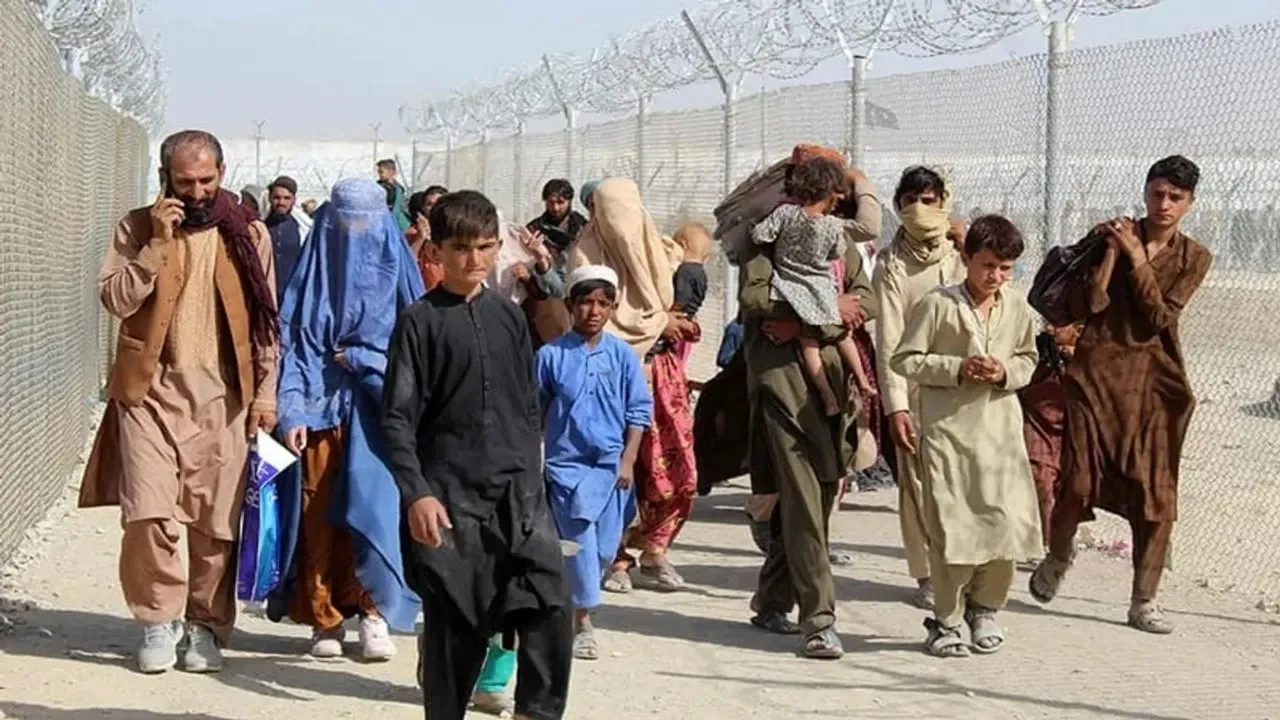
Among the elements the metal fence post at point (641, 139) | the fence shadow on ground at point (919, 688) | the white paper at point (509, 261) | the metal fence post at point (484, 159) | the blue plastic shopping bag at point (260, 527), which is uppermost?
the metal fence post at point (484, 159)

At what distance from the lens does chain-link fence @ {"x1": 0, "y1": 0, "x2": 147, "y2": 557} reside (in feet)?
27.0

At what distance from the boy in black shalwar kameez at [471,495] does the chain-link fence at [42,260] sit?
3235 millimetres

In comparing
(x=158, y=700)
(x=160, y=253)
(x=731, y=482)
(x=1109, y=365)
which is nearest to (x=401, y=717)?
(x=158, y=700)

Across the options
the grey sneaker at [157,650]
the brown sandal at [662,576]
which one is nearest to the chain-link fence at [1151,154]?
the brown sandal at [662,576]

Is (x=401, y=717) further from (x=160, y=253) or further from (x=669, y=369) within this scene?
(x=669, y=369)

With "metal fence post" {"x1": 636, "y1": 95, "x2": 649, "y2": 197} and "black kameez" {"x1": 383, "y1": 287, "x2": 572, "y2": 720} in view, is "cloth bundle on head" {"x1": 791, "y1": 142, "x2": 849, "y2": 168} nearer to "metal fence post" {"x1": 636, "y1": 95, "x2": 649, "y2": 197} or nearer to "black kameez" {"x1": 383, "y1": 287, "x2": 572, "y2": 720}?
"black kameez" {"x1": 383, "y1": 287, "x2": 572, "y2": 720}

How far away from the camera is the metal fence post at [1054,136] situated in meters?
9.80

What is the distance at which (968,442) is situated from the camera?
283 inches

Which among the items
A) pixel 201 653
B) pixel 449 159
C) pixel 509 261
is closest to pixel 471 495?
pixel 201 653

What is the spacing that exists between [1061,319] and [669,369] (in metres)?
1.86

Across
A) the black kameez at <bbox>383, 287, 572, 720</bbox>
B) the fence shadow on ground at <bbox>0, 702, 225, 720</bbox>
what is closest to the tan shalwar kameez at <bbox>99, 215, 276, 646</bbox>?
the fence shadow on ground at <bbox>0, 702, 225, 720</bbox>

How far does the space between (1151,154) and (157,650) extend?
4.96 meters

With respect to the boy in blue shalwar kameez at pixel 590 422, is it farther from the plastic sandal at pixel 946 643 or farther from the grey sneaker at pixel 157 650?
the grey sneaker at pixel 157 650

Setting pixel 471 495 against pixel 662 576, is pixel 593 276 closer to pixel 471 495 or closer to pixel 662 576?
pixel 471 495
